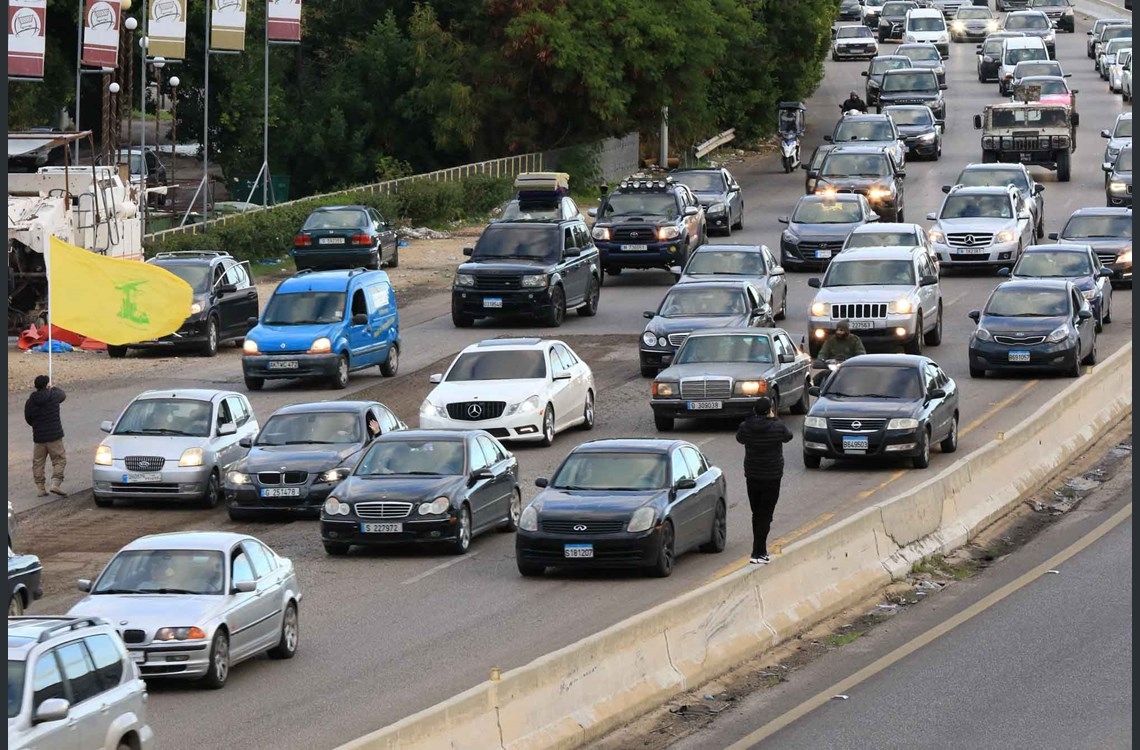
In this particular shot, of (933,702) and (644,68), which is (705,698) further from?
(644,68)

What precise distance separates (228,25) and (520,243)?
50.2 feet

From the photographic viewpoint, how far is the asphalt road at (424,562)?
1808 cm

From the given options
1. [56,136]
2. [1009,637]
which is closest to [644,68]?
[56,136]

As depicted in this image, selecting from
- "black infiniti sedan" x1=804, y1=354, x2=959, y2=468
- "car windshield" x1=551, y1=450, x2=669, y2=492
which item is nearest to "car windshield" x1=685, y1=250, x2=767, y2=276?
"black infiniti sedan" x1=804, y1=354, x2=959, y2=468

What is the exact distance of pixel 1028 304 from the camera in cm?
3506

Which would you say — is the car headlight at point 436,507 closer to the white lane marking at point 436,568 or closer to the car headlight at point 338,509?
the white lane marking at point 436,568

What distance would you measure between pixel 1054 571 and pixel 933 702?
660 cm

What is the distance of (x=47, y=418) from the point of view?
92.5ft

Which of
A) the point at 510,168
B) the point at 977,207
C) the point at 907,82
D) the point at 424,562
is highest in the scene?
the point at 907,82

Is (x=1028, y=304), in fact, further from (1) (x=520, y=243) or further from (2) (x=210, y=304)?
(2) (x=210, y=304)

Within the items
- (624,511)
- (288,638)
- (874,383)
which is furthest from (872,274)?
(288,638)

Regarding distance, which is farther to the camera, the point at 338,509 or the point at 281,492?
the point at 281,492

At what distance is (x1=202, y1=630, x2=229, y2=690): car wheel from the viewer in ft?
60.6

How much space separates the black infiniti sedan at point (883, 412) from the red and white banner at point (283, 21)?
1136 inches
